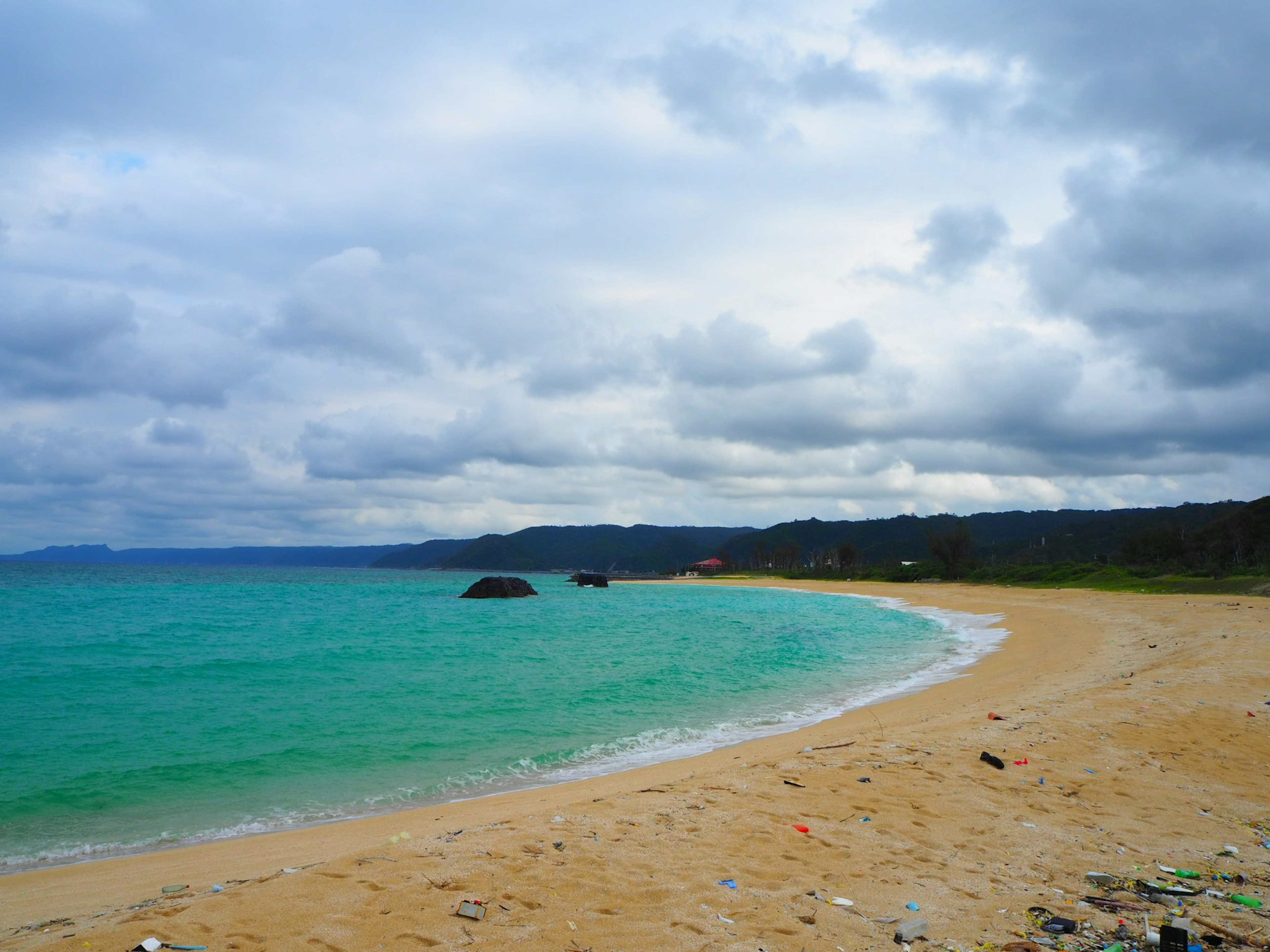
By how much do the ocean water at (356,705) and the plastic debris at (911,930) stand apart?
683 centimetres

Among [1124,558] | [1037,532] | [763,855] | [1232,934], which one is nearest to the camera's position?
[1232,934]

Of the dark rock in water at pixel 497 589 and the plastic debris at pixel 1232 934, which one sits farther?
the dark rock in water at pixel 497 589

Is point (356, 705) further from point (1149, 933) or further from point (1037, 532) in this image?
point (1037, 532)

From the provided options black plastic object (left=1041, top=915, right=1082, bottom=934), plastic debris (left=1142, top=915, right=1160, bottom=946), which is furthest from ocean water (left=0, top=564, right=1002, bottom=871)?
plastic debris (left=1142, top=915, right=1160, bottom=946)

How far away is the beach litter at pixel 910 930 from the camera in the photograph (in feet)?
14.1

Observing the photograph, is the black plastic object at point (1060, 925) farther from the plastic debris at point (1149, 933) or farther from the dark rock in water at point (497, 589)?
the dark rock in water at point (497, 589)

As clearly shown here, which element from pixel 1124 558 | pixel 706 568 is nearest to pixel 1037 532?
pixel 706 568

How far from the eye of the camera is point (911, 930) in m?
4.36

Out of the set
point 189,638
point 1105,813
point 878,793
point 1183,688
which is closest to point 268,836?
point 878,793

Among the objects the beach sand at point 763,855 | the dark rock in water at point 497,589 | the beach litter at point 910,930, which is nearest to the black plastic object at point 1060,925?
the beach sand at point 763,855

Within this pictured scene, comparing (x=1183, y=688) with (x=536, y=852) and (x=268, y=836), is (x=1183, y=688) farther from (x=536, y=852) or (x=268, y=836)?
(x=268, y=836)

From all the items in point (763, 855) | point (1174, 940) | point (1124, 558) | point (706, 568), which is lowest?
point (706, 568)

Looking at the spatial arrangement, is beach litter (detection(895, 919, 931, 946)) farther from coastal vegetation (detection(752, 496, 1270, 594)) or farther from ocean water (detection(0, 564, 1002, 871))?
coastal vegetation (detection(752, 496, 1270, 594))

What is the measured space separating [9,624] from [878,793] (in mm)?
44298
